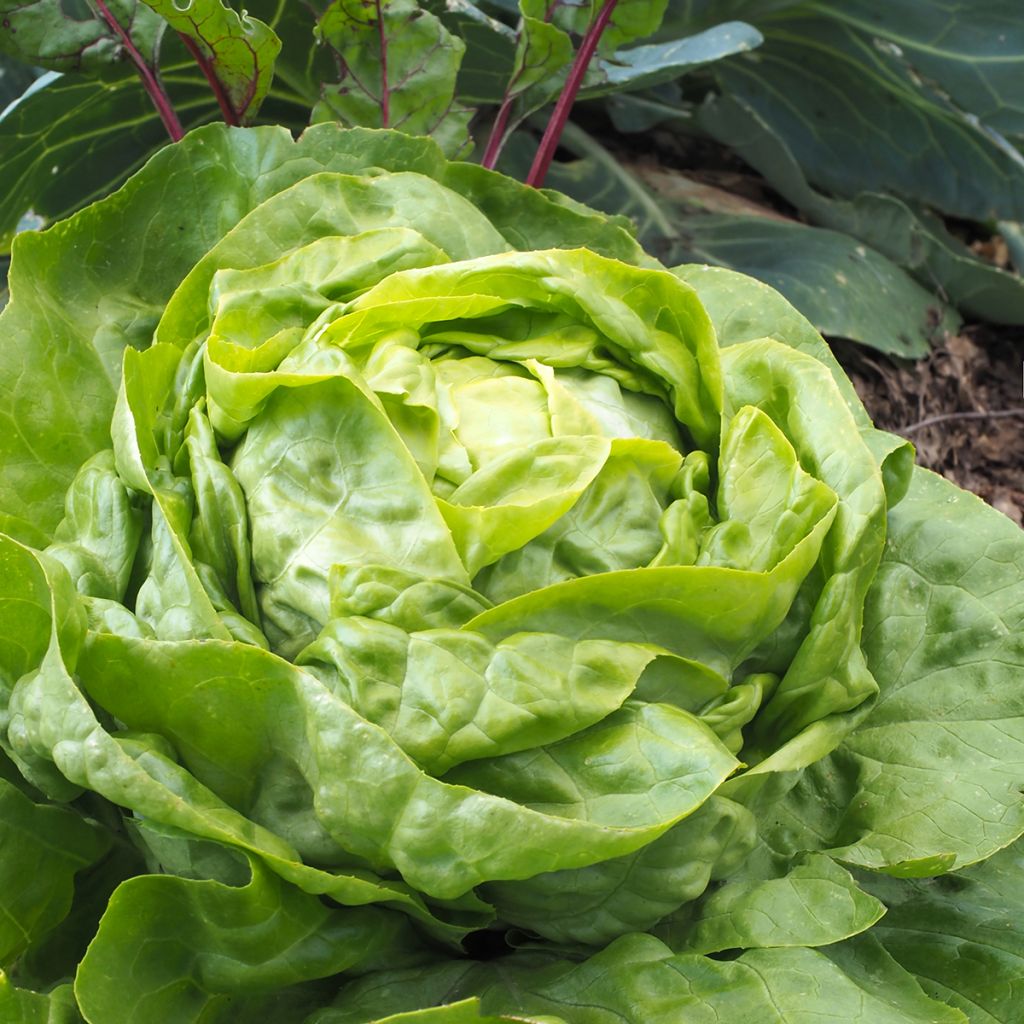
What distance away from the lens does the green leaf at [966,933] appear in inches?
70.8

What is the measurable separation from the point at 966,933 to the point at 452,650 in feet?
3.18

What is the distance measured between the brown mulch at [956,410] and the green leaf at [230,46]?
1.87 meters

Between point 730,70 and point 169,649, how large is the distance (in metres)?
3.12

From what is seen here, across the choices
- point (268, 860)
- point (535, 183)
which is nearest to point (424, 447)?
point (268, 860)

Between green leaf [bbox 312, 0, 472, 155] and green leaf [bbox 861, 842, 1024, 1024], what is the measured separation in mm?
1760

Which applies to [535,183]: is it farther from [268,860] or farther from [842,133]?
[268,860]

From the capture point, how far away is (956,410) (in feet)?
12.0

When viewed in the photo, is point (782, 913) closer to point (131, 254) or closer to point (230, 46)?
point (131, 254)

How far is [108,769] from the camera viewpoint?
1440 mm

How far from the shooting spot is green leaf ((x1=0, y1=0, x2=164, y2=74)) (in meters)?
2.41

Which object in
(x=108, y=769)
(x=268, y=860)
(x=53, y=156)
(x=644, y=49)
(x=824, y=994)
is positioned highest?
(x=644, y=49)

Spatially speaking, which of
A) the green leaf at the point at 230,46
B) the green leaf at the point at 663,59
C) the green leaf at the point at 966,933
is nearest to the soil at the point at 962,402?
the green leaf at the point at 663,59

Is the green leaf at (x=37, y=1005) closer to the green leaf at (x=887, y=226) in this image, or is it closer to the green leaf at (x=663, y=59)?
the green leaf at (x=663, y=59)

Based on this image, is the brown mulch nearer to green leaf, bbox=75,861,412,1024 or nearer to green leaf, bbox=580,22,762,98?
green leaf, bbox=580,22,762,98
